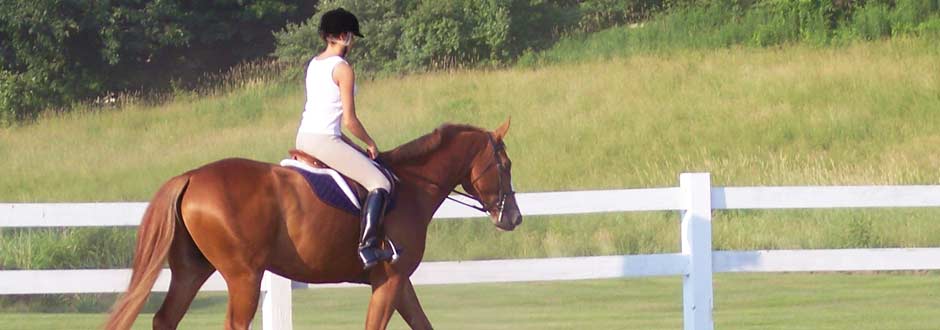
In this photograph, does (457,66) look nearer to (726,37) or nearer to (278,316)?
(726,37)

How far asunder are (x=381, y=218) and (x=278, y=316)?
62.1 inches

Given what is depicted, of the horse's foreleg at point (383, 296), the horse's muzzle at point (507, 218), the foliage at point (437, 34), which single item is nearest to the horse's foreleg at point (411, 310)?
the horse's foreleg at point (383, 296)

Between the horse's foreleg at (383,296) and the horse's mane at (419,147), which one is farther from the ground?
the horse's mane at (419,147)

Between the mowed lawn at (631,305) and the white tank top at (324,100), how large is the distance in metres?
3.89

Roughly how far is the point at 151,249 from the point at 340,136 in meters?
1.16

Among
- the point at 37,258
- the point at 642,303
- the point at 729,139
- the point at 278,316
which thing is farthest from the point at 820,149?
the point at 278,316

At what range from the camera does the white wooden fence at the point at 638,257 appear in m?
9.27

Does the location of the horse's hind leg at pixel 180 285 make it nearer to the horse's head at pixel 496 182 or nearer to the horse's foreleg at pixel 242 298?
the horse's foreleg at pixel 242 298

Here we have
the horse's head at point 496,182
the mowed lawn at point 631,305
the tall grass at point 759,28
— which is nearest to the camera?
the horse's head at point 496,182

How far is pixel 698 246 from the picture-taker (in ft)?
31.6

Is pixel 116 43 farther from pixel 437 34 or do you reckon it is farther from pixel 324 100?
pixel 324 100

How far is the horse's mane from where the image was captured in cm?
842

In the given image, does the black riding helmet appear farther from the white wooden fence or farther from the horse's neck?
the white wooden fence

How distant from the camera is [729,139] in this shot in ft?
82.6
